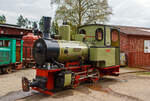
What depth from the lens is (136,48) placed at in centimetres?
1534

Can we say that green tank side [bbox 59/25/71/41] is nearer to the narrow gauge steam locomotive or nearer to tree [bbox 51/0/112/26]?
the narrow gauge steam locomotive

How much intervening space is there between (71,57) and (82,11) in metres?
14.1

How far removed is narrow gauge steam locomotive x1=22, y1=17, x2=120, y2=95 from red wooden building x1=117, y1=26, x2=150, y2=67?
6809 mm

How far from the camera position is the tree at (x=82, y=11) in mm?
19547

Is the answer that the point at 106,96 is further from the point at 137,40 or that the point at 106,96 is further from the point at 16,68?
the point at 137,40

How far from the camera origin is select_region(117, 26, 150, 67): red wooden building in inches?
587

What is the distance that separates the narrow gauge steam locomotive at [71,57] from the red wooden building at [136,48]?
681 centimetres

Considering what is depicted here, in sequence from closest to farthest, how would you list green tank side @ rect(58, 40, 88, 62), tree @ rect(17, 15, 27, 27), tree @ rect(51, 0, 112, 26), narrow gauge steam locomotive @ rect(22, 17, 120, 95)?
narrow gauge steam locomotive @ rect(22, 17, 120, 95)
green tank side @ rect(58, 40, 88, 62)
tree @ rect(51, 0, 112, 26)
tree @ rect(17, 15, 27, 27)

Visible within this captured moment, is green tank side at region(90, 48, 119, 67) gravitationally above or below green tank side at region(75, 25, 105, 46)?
below

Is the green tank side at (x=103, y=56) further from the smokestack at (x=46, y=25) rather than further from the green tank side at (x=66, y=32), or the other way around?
the smokestack at (x=46, y=25)

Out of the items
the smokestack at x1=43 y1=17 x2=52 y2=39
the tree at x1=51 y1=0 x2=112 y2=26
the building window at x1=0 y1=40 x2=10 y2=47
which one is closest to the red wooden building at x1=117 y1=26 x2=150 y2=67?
the tree at x1=51 y1=0 x2=112 y2=26

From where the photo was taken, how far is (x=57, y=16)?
2005 centimetres

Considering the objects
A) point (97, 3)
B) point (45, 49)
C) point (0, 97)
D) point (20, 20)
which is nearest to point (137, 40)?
point (97, 3)

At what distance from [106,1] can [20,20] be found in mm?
72273
